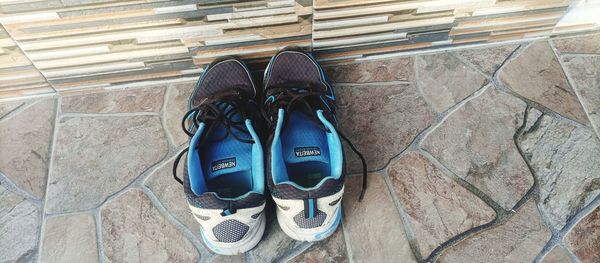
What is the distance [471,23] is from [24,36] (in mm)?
1369

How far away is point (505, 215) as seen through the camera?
1113 millimetres

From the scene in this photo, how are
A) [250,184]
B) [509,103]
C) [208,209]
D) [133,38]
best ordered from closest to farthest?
[208,209] < [250,184] < [133,38] < [509,103]

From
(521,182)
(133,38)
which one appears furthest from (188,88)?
(521,182)

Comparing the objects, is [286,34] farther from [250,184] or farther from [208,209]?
[208,209]

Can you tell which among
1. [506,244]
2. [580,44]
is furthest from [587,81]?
[506,244]

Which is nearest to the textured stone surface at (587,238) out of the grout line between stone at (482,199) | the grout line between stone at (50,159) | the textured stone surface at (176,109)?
the grout line between stone at (482,199)

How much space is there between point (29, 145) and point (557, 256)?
1.60 meters

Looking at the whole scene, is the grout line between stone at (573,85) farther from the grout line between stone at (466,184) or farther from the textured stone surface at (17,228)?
the textured stone surface at (17,228)

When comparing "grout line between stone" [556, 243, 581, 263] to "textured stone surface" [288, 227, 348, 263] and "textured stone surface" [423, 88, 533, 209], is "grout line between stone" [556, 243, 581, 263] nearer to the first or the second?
"textured stone surface" [423, 88, 533, 209]

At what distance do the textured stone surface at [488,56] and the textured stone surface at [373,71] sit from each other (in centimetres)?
21

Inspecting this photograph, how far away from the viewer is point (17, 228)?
3.71ft

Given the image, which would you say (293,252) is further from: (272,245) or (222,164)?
(222,164)

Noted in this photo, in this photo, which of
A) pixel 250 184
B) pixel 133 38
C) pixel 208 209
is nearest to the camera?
pixel 208 209

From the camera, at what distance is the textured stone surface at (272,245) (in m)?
1.08
